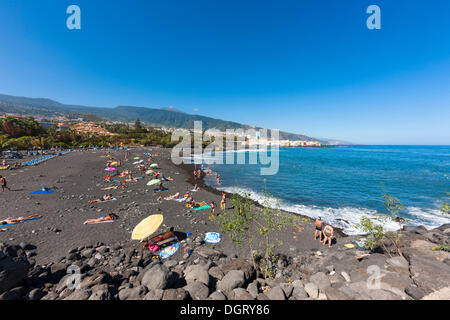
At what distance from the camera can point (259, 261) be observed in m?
8.68

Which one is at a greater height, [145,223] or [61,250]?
[145,223]

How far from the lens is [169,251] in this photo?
9.01 metres

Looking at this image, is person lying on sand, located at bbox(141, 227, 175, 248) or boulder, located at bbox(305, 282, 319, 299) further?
person lying on sand, located at bbox(141, 227, 175, 248)

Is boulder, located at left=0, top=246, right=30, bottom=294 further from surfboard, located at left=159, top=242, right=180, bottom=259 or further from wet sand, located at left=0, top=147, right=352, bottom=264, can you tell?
surfboard, located at left=159, top=242, right=180, bottom=259

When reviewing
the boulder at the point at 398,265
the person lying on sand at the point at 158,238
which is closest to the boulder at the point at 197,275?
the person lying on sand at the point at 158,238

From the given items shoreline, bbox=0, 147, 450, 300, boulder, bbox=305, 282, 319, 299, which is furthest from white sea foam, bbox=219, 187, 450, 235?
boulder, bbox=305, 282, 319, 299

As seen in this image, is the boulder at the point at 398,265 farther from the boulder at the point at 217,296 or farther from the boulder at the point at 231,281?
the boulder at the point at 217,296

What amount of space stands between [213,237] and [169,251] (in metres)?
2.77

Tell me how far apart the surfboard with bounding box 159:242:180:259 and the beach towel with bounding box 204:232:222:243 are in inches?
72.8

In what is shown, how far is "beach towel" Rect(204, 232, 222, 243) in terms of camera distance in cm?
1032

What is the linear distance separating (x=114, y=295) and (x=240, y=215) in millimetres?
5123

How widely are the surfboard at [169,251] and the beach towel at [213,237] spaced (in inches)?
72.8
